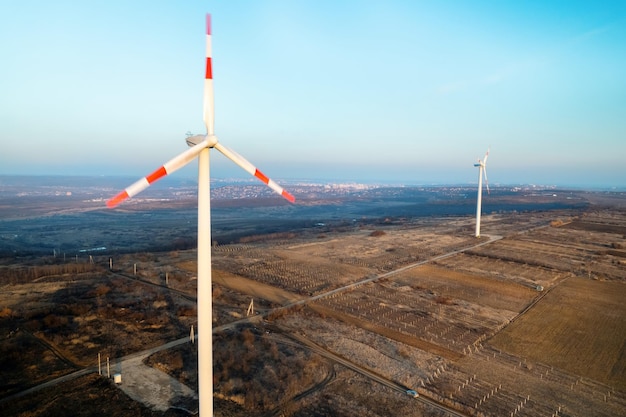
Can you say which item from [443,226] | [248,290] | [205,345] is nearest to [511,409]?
[205,345]

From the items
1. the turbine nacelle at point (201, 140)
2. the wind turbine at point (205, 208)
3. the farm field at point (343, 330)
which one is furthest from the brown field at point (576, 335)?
the turbine nacelle at point (201, 140)

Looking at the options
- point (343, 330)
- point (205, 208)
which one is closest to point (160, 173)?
point (205, 208)

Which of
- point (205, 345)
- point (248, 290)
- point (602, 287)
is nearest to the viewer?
point (205, 345)

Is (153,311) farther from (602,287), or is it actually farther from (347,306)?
(602,287)

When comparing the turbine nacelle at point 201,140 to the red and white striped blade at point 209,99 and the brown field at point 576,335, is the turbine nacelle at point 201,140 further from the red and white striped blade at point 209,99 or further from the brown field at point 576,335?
the brown field at point 576,335

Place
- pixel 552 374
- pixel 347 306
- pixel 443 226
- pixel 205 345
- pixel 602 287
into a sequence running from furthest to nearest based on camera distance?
pixel 443 226 < pixel 602 287 < pixel 347 306 < pixel 552 374 < pixel 205 345

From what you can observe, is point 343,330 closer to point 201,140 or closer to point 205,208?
point 205,208
